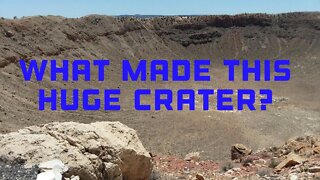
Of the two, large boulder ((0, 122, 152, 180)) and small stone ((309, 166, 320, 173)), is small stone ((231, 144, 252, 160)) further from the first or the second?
large boulder ((0, 122, 152, 180))

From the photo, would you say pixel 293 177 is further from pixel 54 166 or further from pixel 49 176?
pixel 49 176

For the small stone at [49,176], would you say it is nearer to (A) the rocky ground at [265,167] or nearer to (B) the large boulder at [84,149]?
(B) the large boulder at [84,149]

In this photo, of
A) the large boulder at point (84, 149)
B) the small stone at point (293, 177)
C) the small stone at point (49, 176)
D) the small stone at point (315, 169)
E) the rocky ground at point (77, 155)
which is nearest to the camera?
the small stone at point (49, 176)

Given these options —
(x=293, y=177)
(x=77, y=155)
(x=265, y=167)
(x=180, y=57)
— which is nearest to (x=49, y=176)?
(x=77, y=155)

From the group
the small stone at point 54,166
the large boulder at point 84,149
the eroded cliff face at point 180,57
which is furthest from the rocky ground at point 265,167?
the eroded cliff face at point 180,57

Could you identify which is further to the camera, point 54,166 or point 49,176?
point 54,166

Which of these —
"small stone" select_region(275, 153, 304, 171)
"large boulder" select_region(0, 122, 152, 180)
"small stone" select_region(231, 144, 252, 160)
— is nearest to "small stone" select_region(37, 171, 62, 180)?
"large boulder" select_region(0, 122, 152, 180)
